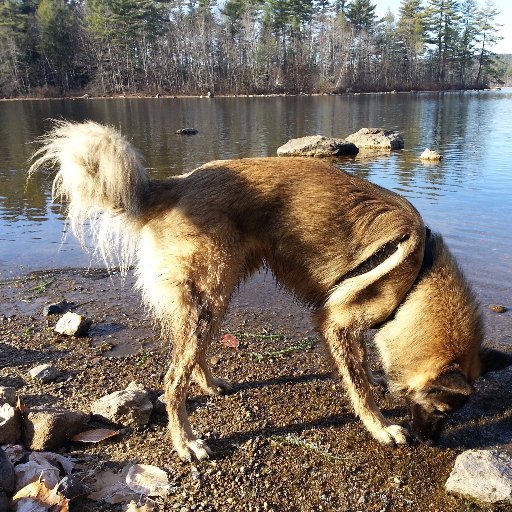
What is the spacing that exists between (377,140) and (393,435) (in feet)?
69.6

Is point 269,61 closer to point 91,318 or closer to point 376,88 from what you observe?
point 376,88

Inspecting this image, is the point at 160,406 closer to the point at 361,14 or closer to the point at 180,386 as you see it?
the point at 180,386

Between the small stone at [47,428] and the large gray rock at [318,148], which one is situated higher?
the large gray rock at [318,148]

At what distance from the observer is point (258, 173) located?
395 centimetres

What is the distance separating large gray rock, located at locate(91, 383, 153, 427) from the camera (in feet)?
13.0

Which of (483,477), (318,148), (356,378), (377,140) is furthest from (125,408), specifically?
(377,140)

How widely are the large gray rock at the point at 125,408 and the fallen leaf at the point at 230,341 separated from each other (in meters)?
1.61

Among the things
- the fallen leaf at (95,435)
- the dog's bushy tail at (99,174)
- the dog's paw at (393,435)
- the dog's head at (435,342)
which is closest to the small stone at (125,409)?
the fallen leaf at (95,435)

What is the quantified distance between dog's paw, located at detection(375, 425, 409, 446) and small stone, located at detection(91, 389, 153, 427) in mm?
1975

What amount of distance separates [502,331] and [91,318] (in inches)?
206

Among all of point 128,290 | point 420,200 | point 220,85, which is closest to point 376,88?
point 220,85

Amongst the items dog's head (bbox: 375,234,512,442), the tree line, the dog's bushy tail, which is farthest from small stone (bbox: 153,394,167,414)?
the tree line

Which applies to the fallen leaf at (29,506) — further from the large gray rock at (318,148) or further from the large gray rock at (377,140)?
the large gray rock at (377,140)

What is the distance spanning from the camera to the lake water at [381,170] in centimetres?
898
